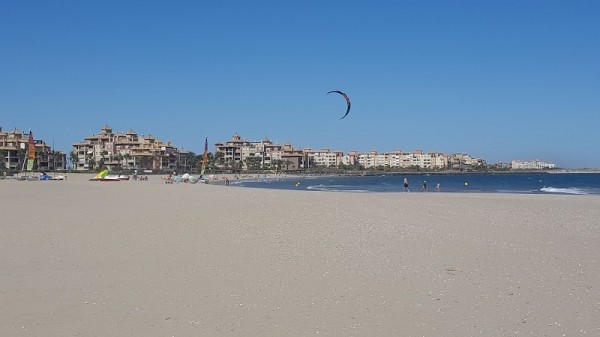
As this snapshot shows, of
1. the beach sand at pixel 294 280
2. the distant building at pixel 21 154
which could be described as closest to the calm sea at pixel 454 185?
the beach sand at pixel 294 280

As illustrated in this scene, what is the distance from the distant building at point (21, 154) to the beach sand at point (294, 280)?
298ft

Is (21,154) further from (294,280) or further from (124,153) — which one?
(294,280)

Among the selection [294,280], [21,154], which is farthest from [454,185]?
[21,154]

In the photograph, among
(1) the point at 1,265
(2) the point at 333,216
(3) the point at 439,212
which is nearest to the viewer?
(1) the point at 1,265

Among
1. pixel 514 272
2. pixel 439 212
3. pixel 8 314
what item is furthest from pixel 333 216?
pixel 8 314

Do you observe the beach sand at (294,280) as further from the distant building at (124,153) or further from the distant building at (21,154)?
the distant building at (124,153)

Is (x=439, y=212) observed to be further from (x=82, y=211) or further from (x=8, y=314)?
(x=8, y=314)

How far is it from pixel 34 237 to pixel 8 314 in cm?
567

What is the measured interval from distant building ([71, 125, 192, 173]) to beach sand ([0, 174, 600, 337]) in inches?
4101

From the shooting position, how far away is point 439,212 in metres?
18.5

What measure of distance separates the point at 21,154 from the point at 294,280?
11081 centimetres

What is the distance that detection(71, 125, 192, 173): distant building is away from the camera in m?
116

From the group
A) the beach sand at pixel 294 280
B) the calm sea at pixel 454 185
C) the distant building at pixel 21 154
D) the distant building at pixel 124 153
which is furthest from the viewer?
the distant building at pixel 124 153

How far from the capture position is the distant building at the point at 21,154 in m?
102
